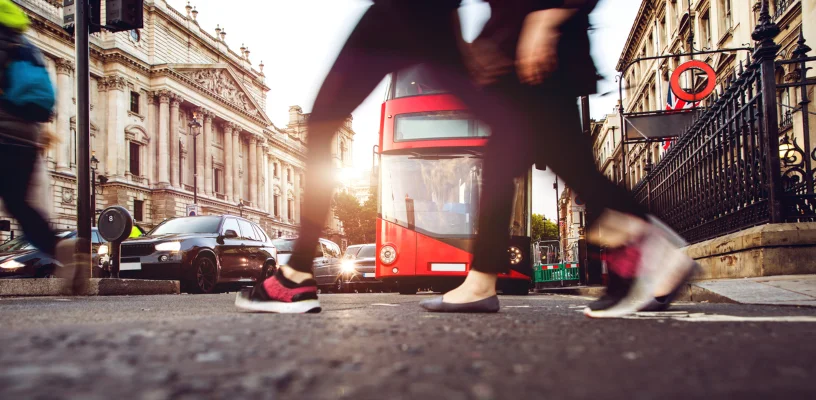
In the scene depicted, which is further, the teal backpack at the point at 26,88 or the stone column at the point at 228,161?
the stone column at the point at 228,161

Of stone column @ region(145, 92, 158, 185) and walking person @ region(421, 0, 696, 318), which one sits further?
stone column @ region(145, 92, 158, 185)

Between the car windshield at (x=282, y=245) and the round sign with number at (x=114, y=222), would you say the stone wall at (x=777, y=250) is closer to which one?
the round sign with number at (x=114, y=222)

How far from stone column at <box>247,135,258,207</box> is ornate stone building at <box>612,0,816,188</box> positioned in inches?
A: 1435

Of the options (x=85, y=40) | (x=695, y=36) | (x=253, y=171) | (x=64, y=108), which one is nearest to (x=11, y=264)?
(x=85, y=40)

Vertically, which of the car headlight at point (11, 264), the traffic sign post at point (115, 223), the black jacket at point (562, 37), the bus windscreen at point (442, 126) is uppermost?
the bus windscreen at point (442, 126)

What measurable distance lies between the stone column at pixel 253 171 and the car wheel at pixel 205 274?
5446 centimetres

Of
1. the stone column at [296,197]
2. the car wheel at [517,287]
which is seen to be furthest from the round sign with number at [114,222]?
the stone column at [296,197]

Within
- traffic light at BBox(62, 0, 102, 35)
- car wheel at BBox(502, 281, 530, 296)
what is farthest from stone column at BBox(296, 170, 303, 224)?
traffic light at BBox(62, 0, 102, 35)

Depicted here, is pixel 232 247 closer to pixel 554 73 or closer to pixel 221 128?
pixel 554 73

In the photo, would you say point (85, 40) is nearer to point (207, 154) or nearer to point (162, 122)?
point (162, 122)

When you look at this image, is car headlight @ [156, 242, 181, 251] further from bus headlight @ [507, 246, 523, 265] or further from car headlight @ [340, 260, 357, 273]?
car headlight @ [340, 260, 357, 273]

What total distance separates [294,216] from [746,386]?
79.3 metres

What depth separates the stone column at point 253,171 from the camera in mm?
65531

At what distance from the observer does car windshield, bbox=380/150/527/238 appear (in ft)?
36.0
